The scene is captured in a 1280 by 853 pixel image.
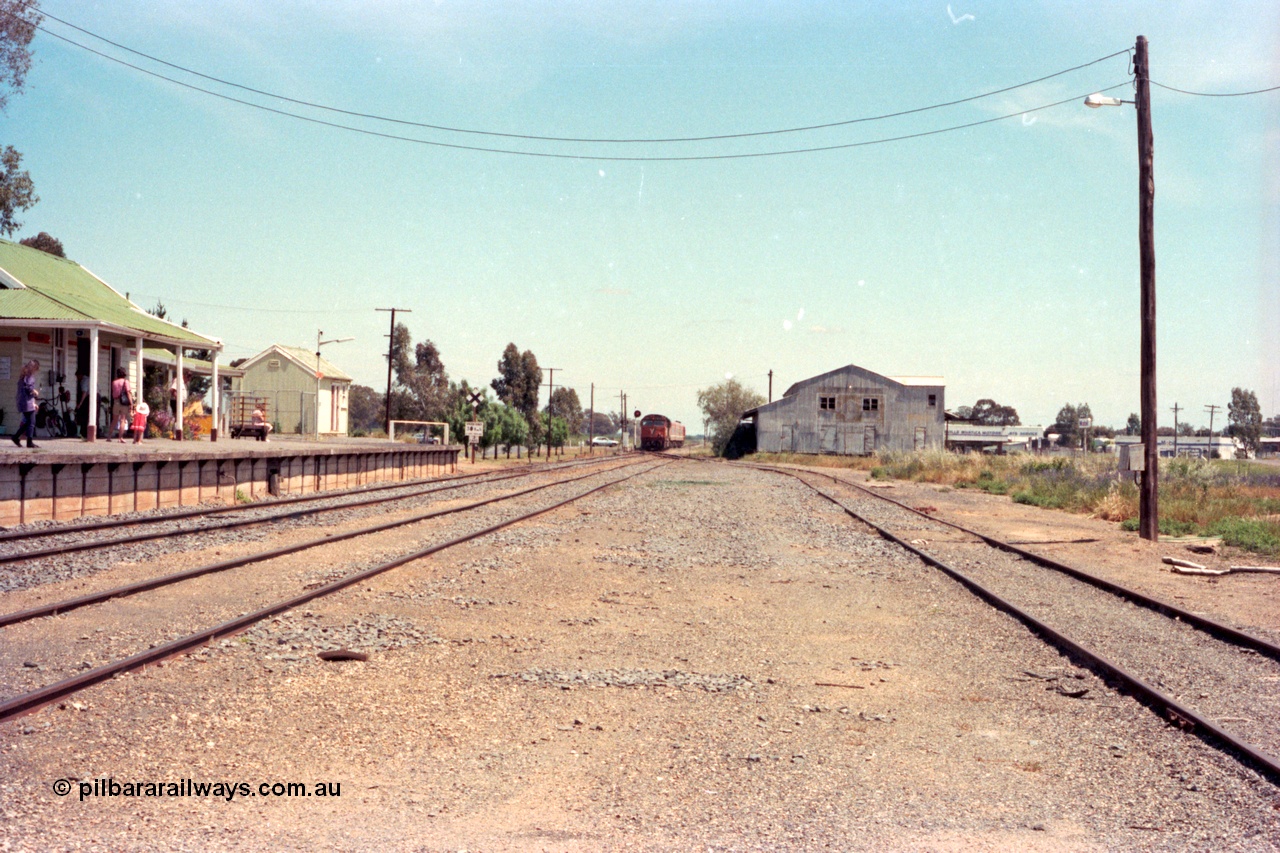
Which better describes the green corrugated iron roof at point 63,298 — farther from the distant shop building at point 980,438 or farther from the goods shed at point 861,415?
the distant shop building at point 980,438

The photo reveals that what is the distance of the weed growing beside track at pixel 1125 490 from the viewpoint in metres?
17.1

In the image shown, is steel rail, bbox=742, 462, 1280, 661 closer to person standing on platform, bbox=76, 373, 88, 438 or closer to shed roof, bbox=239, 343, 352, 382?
person standing on platform, bbox=76, 373, 88, 438

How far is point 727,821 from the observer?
4.07 metres

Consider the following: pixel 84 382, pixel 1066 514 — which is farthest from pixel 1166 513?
pixel 84 382

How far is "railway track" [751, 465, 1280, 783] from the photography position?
564 centimetres

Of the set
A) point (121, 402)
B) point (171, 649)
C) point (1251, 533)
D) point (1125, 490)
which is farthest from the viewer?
point (121, 402)

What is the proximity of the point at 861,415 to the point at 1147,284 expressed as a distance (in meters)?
47.3

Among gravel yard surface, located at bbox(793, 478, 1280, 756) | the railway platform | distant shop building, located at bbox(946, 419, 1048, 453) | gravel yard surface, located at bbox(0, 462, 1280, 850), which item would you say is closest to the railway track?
gravel yard surface, located at bbox(793, 478, 1280, 756)

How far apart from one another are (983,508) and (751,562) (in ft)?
44.6

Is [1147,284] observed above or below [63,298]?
below

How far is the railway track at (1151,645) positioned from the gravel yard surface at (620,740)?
0.19 metres

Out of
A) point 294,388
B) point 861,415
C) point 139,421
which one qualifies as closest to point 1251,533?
point 139,421

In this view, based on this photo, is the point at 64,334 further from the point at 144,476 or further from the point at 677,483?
the point at 677,483

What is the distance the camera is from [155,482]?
18547mm
